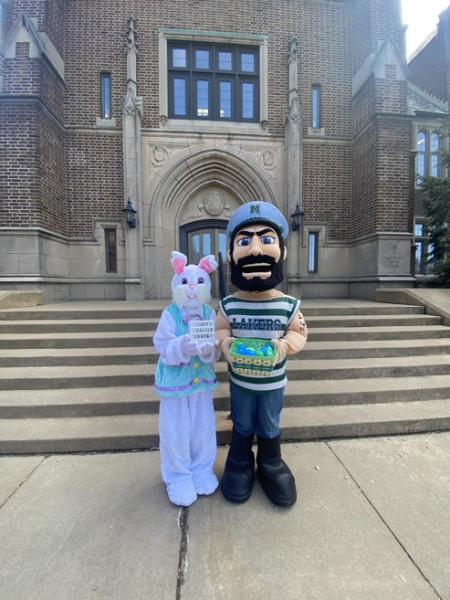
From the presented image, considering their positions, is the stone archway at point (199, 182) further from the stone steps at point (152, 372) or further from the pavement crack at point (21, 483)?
the pavement crack at point (21, 483)

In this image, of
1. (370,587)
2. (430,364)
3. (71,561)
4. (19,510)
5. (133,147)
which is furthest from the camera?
(133,147)

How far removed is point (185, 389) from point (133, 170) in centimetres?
679

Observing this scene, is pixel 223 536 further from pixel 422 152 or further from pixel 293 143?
pixel 422 152

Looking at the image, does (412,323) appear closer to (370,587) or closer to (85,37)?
(370,587)

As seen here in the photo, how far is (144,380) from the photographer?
11.0 feet

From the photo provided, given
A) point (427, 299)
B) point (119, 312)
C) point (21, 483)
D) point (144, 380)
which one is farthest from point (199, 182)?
point (21, 483)

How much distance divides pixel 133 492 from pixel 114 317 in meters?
3.19

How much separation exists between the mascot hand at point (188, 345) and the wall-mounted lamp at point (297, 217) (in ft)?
21.4

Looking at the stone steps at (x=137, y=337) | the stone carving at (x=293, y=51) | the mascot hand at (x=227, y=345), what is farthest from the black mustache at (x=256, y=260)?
the stone carving at (x=293, y=51)

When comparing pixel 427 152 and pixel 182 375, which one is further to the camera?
pixel 427 152

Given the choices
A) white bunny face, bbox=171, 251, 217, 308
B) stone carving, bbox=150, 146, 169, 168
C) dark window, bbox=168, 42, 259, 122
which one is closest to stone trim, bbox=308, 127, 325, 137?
dark window, bbox=168, 42, 259, 122

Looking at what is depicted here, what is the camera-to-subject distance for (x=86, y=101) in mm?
7395

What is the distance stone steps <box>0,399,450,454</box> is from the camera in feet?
8.35

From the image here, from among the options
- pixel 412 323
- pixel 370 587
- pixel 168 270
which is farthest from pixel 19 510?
pixel 168 270
